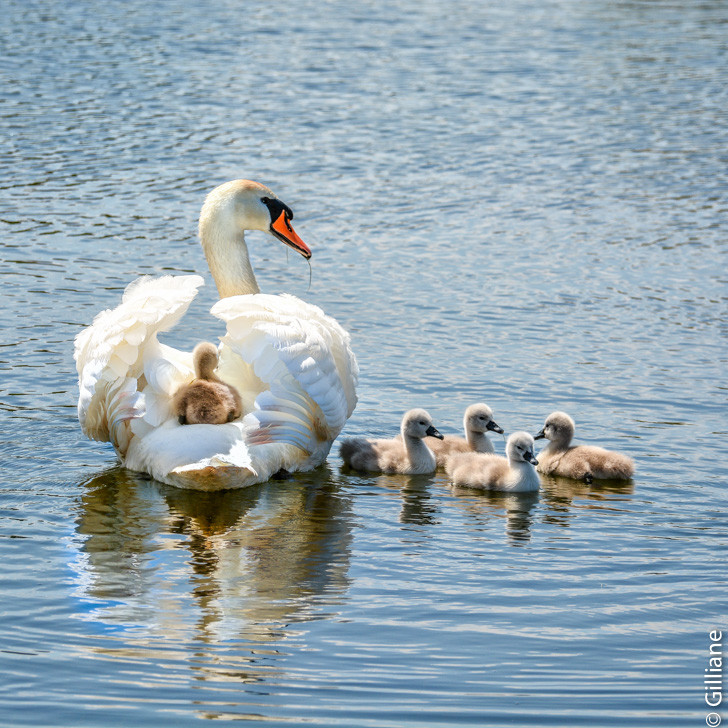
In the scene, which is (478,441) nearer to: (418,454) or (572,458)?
(418,454)

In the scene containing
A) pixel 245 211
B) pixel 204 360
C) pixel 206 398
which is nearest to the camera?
pixel 206 398

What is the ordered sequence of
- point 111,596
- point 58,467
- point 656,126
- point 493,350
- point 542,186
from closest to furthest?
point 111,596
point 58,467
point 493,350
point 542,186
point 656,126

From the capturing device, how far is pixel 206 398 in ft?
24.2

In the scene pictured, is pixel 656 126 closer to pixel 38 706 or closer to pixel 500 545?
pixel 500 545

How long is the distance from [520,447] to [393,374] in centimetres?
207

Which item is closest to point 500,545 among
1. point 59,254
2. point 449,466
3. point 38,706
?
point 449,466

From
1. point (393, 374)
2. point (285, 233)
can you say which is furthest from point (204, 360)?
point (393, 374)

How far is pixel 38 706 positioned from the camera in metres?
5.15

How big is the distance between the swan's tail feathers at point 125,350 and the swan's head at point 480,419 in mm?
1831

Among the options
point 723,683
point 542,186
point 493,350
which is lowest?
point 723,683

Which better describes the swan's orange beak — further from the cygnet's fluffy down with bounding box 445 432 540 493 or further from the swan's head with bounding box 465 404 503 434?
the cygnet's fluffy down with bounding box 445 432 540 493

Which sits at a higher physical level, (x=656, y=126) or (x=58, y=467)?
(x=656, y=126)

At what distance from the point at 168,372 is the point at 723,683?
3439mm

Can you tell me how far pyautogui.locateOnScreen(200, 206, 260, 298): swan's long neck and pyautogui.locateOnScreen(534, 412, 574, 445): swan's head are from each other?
2.03 metres
